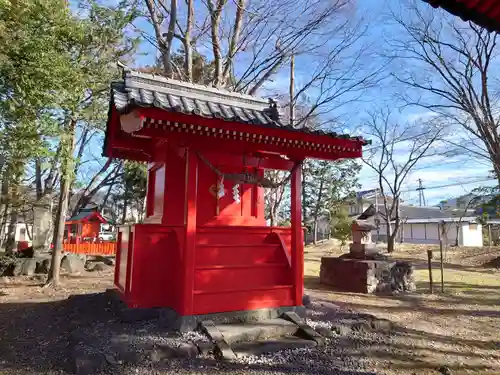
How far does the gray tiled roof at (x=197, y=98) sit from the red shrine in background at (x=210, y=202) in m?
0.02

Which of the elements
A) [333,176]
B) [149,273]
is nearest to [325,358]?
[149,273]

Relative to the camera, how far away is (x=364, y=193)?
1614 inches

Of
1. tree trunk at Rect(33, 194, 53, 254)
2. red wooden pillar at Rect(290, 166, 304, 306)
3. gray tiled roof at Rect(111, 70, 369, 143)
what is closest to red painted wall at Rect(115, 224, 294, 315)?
red wooden pillar at Rect(290, 166, 304, 306)

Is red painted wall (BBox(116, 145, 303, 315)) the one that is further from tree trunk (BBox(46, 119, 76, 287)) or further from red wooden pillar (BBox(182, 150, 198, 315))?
tree trunk (BBox(46, 119, 76, 287))

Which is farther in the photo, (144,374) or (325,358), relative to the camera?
(325,358)

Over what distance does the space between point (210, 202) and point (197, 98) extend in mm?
1969

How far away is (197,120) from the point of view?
4.93 m

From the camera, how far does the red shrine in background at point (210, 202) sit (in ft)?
17.3

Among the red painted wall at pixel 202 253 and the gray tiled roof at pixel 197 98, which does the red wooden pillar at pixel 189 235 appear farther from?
the gray tiled roof at pixel 197 98

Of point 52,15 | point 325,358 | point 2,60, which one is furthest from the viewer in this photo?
point 52,15

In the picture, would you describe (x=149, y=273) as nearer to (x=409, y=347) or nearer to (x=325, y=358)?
(x=325, y=358)

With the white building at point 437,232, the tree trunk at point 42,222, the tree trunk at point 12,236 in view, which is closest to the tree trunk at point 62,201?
the tree trunk at point 42,222

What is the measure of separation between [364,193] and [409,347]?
37505 mm

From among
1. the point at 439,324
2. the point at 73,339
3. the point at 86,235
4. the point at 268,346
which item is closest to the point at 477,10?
the point at 268,346
